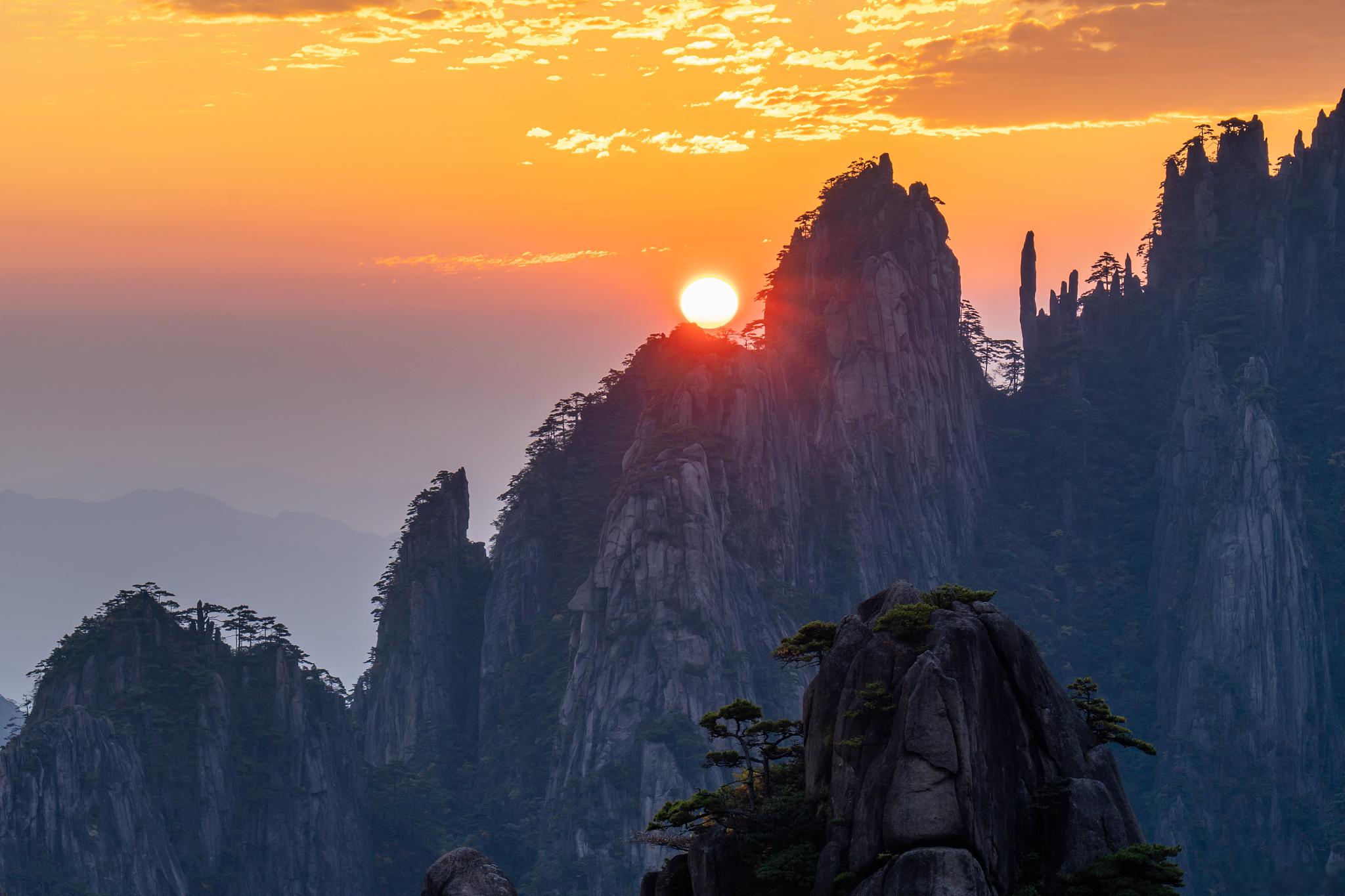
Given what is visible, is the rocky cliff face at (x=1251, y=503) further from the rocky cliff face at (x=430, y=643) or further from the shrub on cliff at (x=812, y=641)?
the shrub on cliff at (x=812, y=641)

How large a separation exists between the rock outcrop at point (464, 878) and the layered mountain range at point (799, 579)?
82.2m

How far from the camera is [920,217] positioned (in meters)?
185

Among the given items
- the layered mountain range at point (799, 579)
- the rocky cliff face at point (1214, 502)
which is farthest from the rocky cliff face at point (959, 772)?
the rocky cliff face at point (1214, 502)

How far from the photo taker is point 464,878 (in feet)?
194

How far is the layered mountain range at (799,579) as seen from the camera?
150 meters

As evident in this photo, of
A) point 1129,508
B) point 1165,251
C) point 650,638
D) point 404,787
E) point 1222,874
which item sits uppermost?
point 1165,251

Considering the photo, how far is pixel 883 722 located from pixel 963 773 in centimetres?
347

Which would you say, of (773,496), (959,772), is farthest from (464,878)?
(773,496)

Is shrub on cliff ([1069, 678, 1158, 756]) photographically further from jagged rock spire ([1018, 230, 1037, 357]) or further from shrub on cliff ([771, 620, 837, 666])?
jagged rock spire ([1018, 230, 1037, 357])

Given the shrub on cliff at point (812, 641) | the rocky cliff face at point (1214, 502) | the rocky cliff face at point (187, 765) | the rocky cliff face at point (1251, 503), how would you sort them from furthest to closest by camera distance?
the rocky cliff face at point (1214, 502), the rocky cliff face at point (1251, 503), the rocky cliff face at point (187, 765), the shrub on cliff at point (812, 641)

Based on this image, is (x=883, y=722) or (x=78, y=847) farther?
(x=78, y=847)

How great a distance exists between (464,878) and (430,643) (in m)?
117

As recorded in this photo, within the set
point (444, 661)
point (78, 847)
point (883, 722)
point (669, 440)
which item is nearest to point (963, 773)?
point (883, 722)

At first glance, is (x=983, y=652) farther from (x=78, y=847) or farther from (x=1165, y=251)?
(x=1165, y=251)
